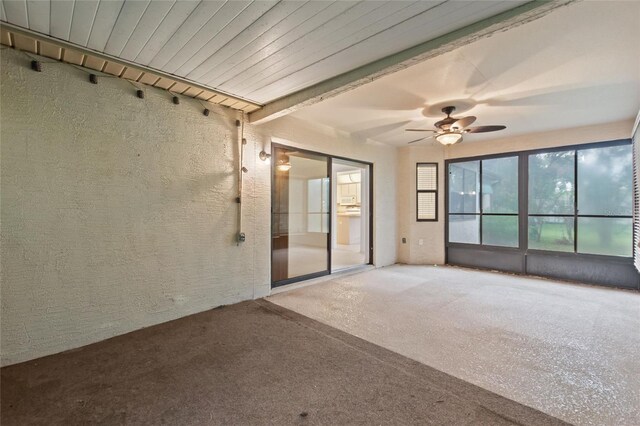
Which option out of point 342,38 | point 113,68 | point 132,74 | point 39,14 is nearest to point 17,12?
point 39,14

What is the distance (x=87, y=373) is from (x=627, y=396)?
3.72 metres

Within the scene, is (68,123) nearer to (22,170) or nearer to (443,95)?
(22,170)

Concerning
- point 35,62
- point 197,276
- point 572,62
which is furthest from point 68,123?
point 572,62

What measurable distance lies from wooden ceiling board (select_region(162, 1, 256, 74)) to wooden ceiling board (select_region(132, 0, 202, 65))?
0.13 m

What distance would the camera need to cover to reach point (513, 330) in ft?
9.08

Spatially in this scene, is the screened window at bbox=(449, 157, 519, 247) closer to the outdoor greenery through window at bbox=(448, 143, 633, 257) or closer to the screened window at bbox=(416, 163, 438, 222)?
the outdoor greenery through window at bbox=(448, 143, 633, 257)

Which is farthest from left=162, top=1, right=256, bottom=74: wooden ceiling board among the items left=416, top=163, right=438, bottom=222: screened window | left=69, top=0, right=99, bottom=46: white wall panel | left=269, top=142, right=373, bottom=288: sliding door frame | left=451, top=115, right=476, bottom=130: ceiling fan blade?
left=416, top=163, right=438, bottom=222: screened window

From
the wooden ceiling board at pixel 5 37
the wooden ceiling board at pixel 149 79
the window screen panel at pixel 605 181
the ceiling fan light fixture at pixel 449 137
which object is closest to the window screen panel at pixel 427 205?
the window screen panel at pixel 605 181

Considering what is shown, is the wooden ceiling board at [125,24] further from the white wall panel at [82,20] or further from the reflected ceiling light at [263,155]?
the reflected ceiling light at [263,155]

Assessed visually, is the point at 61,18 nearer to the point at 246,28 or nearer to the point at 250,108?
the point at 246,28

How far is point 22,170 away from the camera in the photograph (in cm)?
220

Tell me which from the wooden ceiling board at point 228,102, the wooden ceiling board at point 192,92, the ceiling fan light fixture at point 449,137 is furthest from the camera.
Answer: the ceiling fan light fixture at point 449,137

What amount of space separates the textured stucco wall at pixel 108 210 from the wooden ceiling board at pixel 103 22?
56cm

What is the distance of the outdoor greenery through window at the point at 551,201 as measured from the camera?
14.6 feet
